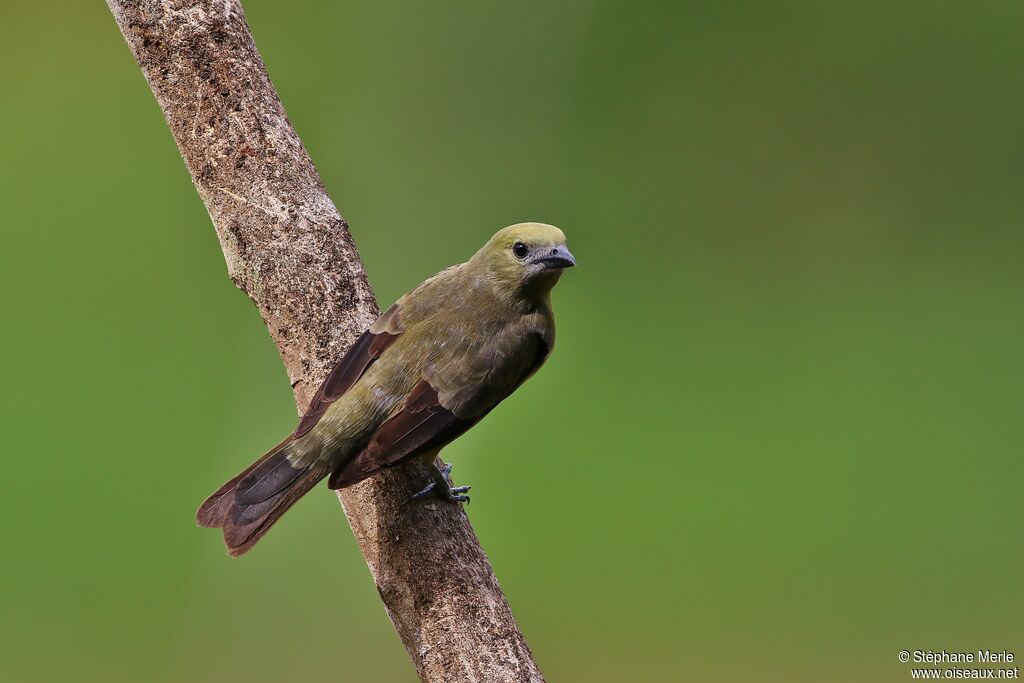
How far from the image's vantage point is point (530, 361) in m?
2.80

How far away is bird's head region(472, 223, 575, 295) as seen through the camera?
281cm

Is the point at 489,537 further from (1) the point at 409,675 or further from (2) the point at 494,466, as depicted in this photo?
(1) the point at 409,675

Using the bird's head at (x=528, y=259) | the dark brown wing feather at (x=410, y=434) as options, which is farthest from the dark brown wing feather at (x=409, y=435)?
the bird's head at (x=528, y=259)

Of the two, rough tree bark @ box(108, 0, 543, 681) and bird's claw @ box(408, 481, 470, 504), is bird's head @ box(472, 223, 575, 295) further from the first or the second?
bird's claw @ box(408, 481, 470, 504)

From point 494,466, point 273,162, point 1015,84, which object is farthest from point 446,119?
point 273,162

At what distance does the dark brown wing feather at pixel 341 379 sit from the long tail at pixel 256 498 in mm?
78

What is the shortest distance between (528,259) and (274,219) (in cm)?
65

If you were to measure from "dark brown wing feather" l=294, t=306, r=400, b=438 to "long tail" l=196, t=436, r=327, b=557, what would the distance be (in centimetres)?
8

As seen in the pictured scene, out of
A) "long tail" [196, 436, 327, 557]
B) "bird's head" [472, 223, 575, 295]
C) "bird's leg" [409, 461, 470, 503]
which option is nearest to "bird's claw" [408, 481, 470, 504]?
"bird's leg" [409, 461, 470, 503]

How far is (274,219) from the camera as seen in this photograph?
2.76 metres

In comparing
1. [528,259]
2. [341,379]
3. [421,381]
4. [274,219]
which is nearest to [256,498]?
[341,379]

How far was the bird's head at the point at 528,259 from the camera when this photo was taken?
9.23ft

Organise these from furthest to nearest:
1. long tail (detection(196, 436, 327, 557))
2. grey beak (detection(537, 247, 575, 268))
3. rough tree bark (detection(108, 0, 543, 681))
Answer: grey beak (detection(537, 247, 575, 268))
rough tree bark (detection(108, 0, 543, 681))
long tail (detection(196, 436, 327, 557))

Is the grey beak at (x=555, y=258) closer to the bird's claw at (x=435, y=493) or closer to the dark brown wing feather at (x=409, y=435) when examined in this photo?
the dark brown wing feather at (x=409, y=435)
